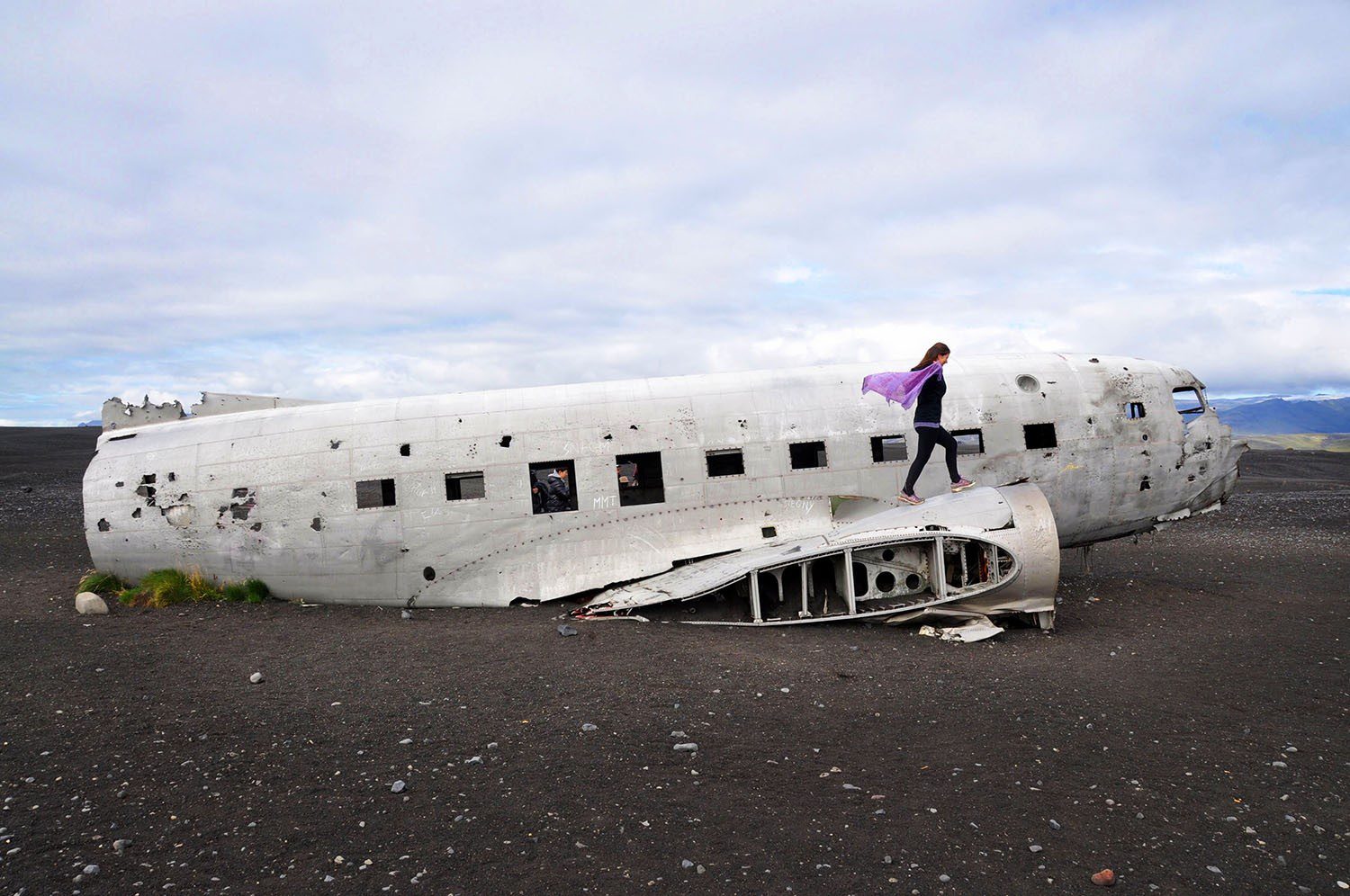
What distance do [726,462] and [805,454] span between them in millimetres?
1318

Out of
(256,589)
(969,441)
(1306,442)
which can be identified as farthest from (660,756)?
(1306,442)

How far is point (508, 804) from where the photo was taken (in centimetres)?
617

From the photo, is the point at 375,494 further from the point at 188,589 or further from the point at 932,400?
the point at 932,400

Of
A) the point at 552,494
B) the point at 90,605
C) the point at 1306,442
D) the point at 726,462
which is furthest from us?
the point at 1306,442

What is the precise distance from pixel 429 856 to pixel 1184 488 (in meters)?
13.5

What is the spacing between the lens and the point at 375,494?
1249 cm

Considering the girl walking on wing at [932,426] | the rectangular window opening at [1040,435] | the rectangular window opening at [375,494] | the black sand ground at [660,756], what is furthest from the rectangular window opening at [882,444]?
the rectangular window opening at [375,494]

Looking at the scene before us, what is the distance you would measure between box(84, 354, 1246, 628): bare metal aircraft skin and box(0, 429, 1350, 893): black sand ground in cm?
103

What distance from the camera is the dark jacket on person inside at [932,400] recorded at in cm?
1219

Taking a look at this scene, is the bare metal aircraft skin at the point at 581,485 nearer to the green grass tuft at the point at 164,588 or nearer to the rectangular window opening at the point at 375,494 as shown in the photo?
the rectangular window opening at the point at 375,494

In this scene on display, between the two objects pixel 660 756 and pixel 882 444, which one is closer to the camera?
pixel 660 756

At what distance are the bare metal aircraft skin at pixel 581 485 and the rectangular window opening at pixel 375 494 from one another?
30mm

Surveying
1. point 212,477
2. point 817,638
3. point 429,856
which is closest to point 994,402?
point 817,638

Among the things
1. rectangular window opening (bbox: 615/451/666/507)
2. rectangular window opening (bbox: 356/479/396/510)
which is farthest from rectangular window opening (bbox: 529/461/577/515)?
rectangular window opening (bbox: 356/479/396/510)
